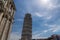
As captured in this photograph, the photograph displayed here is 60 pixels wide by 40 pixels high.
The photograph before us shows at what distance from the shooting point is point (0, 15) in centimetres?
1560

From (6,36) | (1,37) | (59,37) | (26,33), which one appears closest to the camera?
(1,37)

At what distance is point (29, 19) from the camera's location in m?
118

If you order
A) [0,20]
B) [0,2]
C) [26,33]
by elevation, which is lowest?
[0,20]

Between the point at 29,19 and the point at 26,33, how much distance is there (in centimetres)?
2147

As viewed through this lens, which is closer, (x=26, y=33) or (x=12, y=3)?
(x=12, y=3)

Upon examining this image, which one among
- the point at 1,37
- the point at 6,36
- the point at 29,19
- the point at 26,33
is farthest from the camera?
the point at 29,19

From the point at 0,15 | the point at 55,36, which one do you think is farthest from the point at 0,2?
the point at 55,36

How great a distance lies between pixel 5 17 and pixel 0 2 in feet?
11.1

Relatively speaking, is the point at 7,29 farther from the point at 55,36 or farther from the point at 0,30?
the point at 55,36

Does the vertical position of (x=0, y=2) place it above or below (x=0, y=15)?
above

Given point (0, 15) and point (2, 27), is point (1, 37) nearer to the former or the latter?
point (2, 27)

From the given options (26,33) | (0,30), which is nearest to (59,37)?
(0,30)

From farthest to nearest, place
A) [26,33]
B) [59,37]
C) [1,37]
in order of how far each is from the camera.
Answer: [26,33], [59,37], [1,37]

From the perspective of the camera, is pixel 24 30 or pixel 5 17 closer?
pixel 5 17
